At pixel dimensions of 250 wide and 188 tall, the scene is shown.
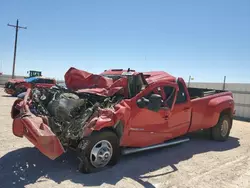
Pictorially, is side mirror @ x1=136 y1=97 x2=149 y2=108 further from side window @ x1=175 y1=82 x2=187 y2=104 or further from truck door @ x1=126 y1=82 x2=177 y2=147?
side window @ x1=175 y1=82 x2=187 y2=104

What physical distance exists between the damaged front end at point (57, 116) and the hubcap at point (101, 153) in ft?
1.28

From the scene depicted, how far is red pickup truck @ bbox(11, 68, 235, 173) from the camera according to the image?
16.2 ft

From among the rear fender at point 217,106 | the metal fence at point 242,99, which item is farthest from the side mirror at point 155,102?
the metal fence at point 242,99

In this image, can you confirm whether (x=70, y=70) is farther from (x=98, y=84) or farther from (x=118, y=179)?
(x=118, y=179)

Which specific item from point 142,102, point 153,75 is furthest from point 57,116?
point 153,75

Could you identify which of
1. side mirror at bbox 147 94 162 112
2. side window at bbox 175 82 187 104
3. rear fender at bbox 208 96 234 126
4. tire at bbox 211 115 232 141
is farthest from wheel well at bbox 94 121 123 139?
tire at bbox 211 115 232 141

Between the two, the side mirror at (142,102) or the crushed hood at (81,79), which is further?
the crushed hood at (81,79)

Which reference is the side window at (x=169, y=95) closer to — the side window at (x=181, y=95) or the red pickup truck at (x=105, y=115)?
the red pickup truck at (x=105, y=115)

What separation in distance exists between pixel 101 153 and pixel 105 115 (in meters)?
0.73

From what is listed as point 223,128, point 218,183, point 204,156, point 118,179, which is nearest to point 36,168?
point 118,179

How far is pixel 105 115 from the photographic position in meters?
5.08

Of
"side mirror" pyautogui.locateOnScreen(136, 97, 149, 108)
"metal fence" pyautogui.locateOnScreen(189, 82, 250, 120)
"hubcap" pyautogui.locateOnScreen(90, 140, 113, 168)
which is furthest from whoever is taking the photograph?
"metal fence" pyautogui.locateOnScreen(189, 82, 250, 120)

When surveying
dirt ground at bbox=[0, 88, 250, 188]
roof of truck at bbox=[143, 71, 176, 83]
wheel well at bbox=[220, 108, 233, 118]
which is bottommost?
dirt ground at bbox=[0, 88, 250, 188]

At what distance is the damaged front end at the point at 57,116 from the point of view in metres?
4.59
